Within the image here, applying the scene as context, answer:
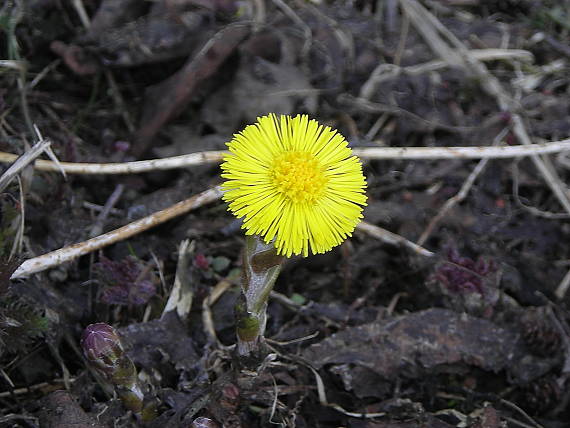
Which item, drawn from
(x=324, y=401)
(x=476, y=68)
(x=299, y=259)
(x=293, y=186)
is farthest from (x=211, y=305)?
(x=476, y=68)

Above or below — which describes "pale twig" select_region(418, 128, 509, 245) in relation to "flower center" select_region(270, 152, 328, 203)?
below

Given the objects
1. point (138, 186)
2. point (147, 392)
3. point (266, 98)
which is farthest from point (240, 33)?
point (147, 392)

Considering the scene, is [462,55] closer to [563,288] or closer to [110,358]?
[563,288]

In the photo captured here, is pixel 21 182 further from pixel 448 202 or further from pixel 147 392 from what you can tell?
pixel 448 202

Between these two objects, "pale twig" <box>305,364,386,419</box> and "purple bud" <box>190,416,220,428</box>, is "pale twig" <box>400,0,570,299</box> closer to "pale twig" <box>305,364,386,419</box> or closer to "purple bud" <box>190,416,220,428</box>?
"pale twig" <box>305,364,386,419</box>

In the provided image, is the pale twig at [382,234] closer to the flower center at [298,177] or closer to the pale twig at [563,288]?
the pale twig at [563,288]

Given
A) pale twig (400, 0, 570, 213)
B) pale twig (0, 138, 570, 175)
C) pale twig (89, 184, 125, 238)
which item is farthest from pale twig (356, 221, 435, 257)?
pale twig (89, 184, 125, 238)
